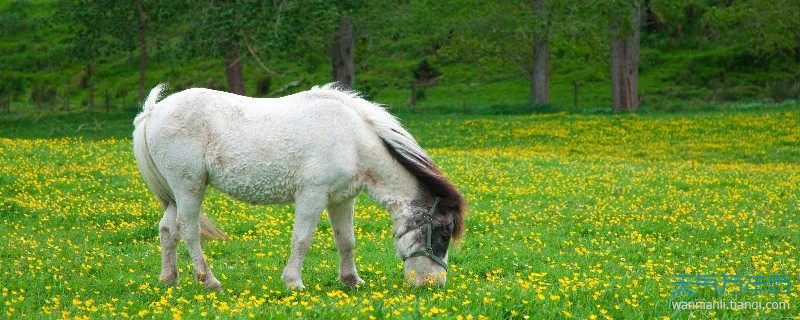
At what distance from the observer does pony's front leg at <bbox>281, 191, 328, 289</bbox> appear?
29.7ft

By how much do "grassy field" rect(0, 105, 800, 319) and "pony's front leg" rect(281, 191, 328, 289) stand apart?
0.21 metres

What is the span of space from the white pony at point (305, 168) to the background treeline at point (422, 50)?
20.9 m

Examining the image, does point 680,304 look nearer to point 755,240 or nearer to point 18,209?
point 755,240

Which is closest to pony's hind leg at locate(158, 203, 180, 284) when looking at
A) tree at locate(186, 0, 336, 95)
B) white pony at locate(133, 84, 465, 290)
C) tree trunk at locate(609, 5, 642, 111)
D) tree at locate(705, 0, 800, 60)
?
white pony at locate(133, 84, 465, 290)

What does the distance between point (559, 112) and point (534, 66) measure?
4.88 m

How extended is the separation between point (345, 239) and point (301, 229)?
55cm

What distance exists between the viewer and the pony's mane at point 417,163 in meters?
9.12

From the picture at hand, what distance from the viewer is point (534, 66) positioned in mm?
41500

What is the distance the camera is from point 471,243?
12219 mm

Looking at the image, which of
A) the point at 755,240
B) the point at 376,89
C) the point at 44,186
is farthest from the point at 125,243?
the point at 376,89

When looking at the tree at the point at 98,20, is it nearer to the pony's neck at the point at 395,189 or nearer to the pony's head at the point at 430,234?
the pony's neck at the point at 395,189

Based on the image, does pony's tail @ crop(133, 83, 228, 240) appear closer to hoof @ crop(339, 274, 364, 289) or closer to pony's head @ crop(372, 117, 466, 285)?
hoof @ crop(339, 274, 364, 289)

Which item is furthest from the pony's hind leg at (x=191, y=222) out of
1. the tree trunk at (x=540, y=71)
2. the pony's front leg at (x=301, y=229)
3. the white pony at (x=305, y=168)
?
the tree trunk at (x=540, y=71)

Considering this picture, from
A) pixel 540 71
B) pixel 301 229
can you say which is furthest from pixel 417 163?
pixel 540 71
